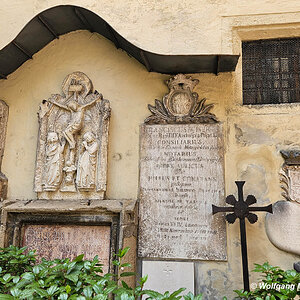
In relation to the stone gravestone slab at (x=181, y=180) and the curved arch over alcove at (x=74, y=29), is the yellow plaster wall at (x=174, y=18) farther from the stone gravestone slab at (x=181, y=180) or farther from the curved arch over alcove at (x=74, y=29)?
the stone gravestone slab at (x=181, y=180)

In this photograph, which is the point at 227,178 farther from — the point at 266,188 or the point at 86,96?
the point at 86,96

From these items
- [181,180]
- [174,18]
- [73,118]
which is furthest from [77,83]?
[181,180]

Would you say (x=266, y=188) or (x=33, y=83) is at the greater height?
(x=33, y=83)

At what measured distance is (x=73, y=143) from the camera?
456 cm

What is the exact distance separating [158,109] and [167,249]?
186 centimetres

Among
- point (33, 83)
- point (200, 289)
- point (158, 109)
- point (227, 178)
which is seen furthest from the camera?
point (33, 83)

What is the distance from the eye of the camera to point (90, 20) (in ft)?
15.4

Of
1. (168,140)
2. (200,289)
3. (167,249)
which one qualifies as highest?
(168,140)

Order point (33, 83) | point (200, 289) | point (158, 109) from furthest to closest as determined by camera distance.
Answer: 1. point (33, 83)
2. point (158, 109)
3. point (200, 289)

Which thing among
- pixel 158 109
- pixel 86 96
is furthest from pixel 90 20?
pixel 158 109

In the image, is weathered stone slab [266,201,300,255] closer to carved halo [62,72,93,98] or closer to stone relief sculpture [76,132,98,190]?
stone relief sculpture [76,132,98,190]

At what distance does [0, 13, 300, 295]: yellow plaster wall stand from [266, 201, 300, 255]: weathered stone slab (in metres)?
0.09

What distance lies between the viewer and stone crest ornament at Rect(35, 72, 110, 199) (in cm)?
443

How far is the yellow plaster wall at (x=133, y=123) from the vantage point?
4168mm
